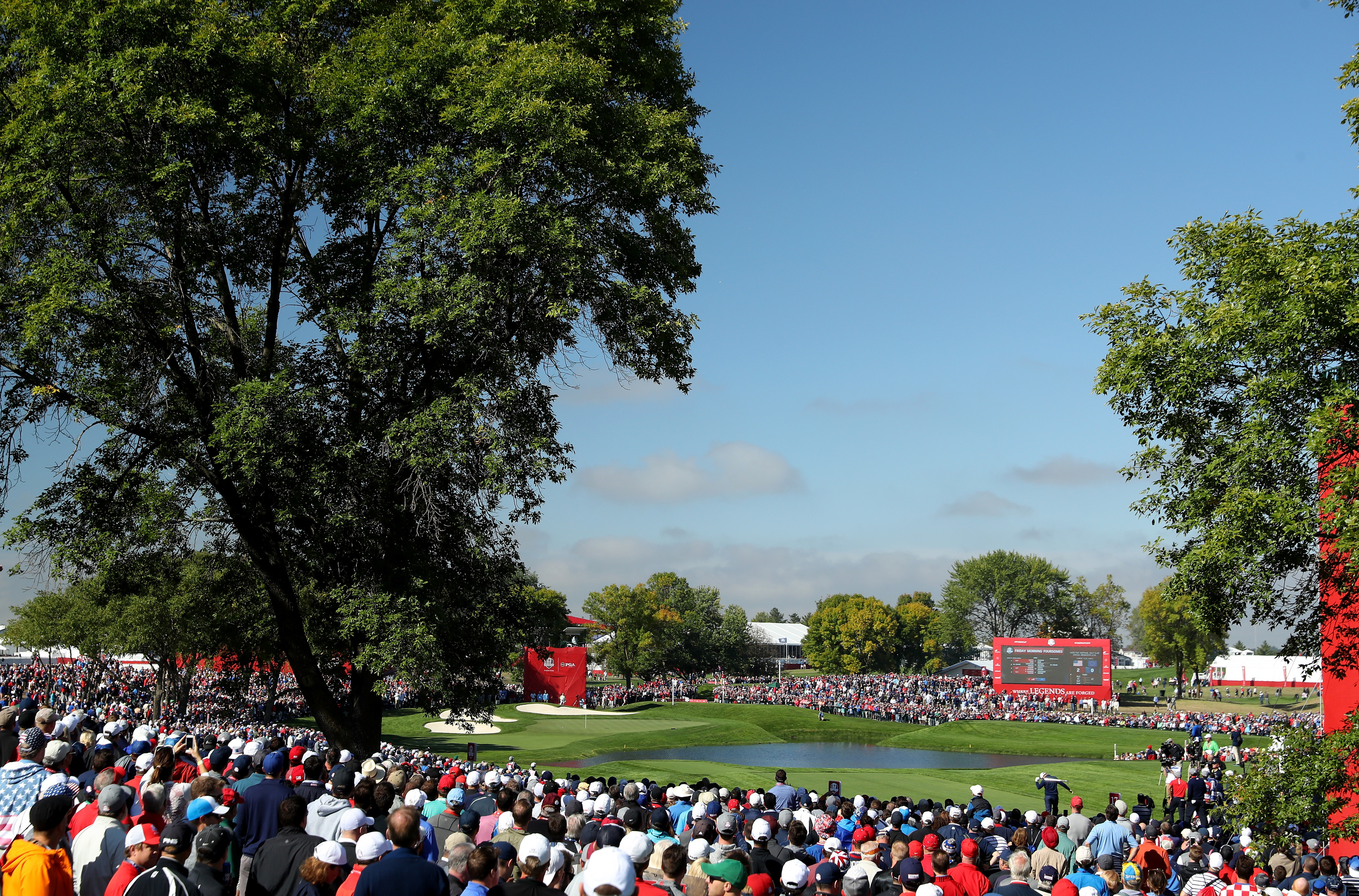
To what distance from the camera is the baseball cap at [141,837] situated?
19.1 ft

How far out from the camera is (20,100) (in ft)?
50.8

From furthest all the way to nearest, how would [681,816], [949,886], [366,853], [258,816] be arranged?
[681,816]
[258,816]
[949,886]
[366,853]

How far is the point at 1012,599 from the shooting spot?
387 feet

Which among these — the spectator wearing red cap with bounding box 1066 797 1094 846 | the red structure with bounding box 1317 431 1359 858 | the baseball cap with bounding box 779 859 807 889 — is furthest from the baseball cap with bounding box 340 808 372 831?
the red structure with bounding box 1317 431 1359 858

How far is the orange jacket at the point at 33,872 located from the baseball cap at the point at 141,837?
1.52 ft

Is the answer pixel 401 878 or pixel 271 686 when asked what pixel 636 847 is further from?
pixel 271 686

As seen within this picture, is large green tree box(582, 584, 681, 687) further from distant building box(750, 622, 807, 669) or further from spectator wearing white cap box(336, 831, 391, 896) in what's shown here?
spectator wearing white cap box(336, 831, 391, 896)

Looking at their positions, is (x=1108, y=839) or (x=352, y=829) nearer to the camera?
(x=352, y=829)

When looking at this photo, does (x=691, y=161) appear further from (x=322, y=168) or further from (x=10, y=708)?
(x=10, y=708)

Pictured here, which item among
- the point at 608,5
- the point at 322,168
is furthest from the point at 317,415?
the point at 608,5

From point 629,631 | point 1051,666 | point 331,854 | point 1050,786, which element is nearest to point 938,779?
point 1050,786

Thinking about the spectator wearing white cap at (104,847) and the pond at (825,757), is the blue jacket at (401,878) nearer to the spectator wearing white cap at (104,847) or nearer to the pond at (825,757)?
the spectator wearing white cap at (104,847)

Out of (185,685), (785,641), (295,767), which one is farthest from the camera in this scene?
(785,641)

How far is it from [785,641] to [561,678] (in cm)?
9252
